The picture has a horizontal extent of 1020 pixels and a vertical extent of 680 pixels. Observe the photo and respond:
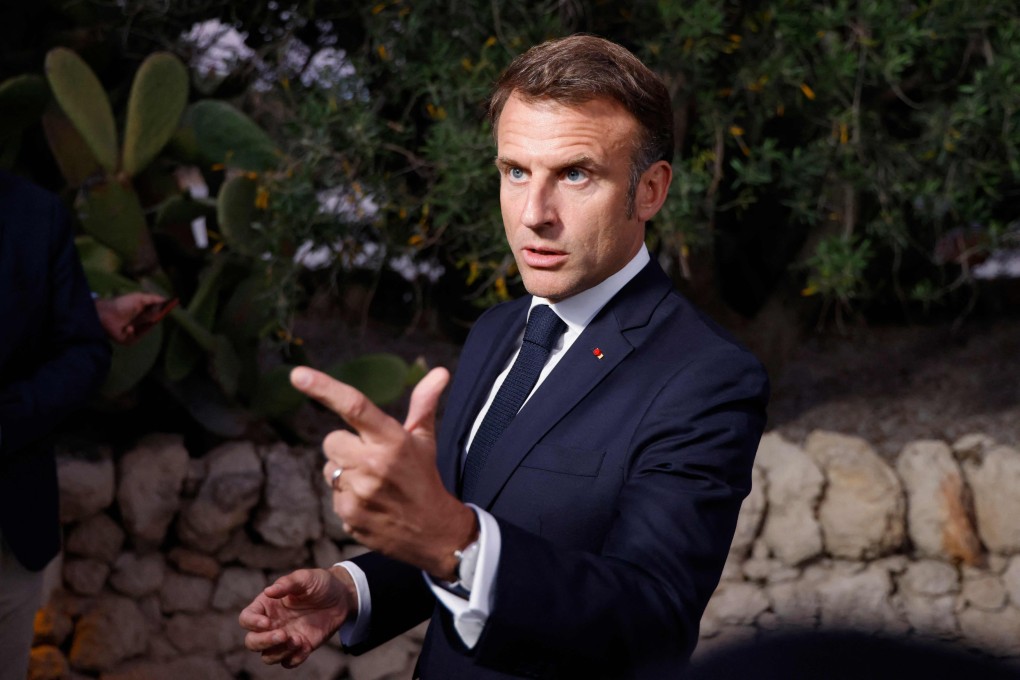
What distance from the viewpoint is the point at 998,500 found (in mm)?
4562

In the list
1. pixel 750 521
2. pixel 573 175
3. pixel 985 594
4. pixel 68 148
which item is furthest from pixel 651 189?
pixel 68 148

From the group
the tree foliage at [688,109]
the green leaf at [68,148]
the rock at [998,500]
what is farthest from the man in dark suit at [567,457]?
the green leaf at [68,148]

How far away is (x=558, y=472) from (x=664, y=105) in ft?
1.71

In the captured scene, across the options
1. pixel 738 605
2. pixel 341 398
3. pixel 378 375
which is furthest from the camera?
pixel 378 375

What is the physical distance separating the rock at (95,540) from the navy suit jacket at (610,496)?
3091 mm

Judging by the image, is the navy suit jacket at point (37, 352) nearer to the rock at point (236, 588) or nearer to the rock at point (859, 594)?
the rock at point (236, 588)

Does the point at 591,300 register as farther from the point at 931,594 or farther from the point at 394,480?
the point at 931,594

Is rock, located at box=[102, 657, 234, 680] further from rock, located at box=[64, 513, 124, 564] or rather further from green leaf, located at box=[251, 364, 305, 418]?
green leaf, located at box=[251, 364, 305, 418]

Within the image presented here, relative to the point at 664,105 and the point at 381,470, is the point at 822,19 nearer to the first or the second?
the point at 664,105

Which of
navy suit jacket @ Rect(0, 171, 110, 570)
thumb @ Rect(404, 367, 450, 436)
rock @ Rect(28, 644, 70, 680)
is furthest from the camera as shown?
rock @ Rect(28, 644, 70, 680)

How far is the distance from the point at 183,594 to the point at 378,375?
1143mm

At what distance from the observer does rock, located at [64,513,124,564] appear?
14.9 feet

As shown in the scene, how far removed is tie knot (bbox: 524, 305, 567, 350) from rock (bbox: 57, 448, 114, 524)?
3210mm

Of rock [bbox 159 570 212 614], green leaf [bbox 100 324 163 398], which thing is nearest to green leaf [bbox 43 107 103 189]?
green leaf [bbox 100 324 163 398]
